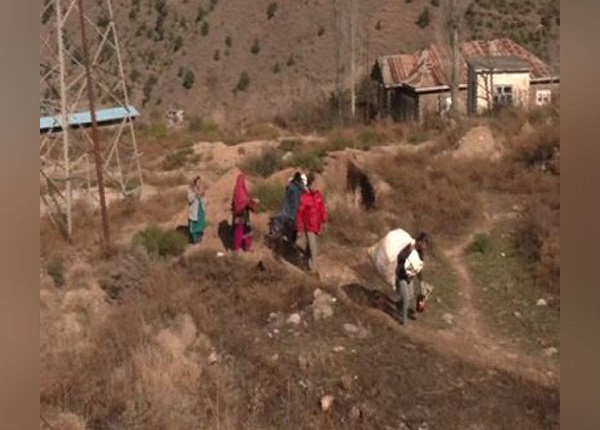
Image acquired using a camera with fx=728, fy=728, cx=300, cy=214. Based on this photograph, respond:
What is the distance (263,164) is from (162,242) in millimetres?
4071

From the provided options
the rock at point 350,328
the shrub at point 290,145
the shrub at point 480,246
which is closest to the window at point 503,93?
Result: the shrub at point 290,145

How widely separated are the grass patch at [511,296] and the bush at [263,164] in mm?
4789

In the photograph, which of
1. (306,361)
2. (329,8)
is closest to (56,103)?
(306,361)

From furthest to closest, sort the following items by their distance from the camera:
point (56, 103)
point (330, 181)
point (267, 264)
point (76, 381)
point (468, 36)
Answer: point (468, 36)
point (330, 181)
point (56, 103)
point (267, 264)
point (76, 381)

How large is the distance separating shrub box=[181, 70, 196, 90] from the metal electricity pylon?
15.3 meters

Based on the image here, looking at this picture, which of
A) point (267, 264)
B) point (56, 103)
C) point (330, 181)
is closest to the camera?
point (267, 264)

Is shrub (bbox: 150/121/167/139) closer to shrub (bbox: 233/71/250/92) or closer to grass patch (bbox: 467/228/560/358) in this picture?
grass patch (bbox: 467/228/560/358)

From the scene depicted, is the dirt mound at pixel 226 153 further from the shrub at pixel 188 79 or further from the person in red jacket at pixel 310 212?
the shrub at pixel 188 79

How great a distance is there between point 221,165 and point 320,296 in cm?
747

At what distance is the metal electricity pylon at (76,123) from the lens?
8752 mm

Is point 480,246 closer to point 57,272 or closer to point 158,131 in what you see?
point 57,272

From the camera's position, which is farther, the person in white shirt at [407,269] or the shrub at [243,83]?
the shrub at [243,83]
